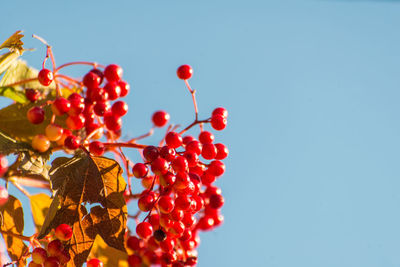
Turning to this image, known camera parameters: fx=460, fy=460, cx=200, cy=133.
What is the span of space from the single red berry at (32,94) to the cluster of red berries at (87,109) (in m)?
0.14

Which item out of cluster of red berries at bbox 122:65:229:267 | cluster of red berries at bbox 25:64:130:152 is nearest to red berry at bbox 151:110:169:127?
cluster of red berries at bbox 122:65:229:267

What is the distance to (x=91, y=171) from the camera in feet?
5.04

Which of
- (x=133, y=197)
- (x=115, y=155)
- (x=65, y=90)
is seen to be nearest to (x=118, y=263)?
(x=133, y=197)

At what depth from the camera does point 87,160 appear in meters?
1.55

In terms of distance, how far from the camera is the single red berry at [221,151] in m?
1.69

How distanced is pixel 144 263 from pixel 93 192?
53 centimetres

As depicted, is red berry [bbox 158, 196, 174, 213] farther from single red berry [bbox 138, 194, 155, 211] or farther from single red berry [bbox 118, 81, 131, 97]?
single red berry [bbox 118, 81, 131, 97]

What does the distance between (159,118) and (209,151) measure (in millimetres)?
272

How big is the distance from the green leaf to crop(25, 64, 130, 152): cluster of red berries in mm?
204

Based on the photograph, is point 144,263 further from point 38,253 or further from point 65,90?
point 65,90

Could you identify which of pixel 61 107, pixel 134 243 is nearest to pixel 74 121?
pixel 61 107

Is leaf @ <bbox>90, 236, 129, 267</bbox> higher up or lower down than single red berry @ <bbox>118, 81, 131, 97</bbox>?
lower down

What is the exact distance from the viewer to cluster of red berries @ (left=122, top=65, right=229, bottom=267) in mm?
1511

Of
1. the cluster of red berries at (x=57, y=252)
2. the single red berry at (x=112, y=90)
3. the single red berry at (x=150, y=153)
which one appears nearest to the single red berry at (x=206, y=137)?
the single red berry at (x=150, y=153)
